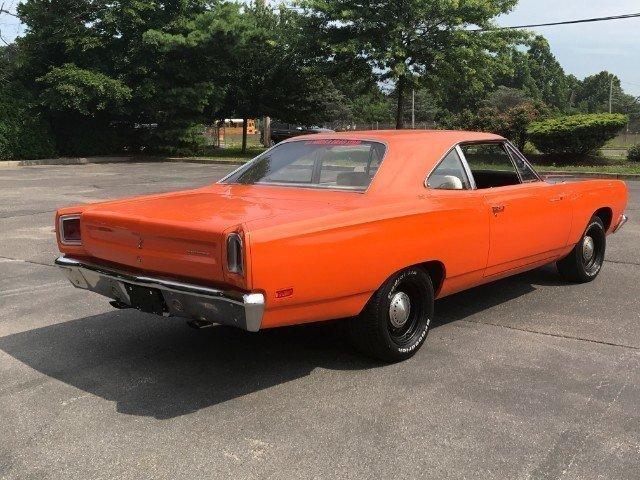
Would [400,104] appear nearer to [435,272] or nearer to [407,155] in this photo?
[407,155]

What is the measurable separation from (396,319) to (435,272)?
519 millimetres

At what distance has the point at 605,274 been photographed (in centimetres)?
645

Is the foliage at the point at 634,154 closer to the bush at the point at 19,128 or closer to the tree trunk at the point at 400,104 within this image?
the tree trunk at the point at 400,104

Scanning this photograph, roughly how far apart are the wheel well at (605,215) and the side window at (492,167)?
1350 millimetres

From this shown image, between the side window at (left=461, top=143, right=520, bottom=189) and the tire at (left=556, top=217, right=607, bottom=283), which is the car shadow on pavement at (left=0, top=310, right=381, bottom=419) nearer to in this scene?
the side window at (left=461, top=143, right=520, bottom=189)

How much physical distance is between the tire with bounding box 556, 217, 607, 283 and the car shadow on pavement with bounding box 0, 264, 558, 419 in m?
1.32

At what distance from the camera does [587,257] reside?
20.1 feet

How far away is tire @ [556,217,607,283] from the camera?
593 cm

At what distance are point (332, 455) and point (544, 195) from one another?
10.3ft

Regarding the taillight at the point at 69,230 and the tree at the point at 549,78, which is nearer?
the taillight at the point at 69,230

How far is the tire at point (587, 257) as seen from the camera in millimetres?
5930

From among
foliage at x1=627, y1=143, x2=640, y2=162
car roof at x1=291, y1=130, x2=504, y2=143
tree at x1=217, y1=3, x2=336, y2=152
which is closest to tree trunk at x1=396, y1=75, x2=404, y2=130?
tree at x1=217, y1=3, x2=336, y2=152

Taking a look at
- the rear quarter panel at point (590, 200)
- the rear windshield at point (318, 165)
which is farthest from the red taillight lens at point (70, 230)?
the rear quarter panel at point (590, 200)

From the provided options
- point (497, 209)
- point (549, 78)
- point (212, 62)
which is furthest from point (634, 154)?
point (549, 78)
